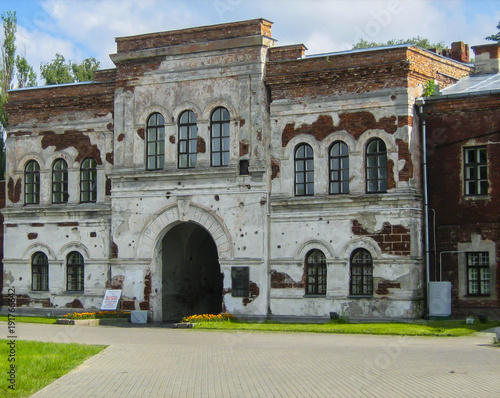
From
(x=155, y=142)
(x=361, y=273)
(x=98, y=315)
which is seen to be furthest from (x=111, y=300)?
(x=361, y=273)

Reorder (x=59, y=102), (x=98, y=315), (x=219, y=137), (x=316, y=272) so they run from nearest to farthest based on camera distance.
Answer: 1. (x=316, y=272)
2. (x=98, y=315)
3. (x=219, y=137)
4. (x=59, y=102)

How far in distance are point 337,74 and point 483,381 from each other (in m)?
15.4

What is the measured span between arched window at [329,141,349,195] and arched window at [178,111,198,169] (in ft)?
16.2

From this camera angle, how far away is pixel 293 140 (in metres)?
28.0

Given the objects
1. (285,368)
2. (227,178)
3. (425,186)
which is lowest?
(285,368)

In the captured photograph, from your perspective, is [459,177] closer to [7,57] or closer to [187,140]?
[187,140]

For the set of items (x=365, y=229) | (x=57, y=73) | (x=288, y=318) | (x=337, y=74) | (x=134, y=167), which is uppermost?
(x=57, y=73)

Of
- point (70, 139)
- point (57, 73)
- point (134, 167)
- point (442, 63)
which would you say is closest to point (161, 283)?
point (134, 167)

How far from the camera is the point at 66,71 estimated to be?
53.3 m

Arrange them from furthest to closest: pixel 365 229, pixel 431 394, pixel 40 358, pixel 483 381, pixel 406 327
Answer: pixel 365 229
pixel 406 327
pixel 40 358
pixel 483 381
pixel 431 394

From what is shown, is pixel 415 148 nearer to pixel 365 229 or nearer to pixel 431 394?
pixel 365 229

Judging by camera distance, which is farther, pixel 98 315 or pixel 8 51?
pixel 8 51

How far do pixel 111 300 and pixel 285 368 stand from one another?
15170mm

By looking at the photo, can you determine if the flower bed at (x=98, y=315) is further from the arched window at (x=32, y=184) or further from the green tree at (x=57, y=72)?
the green tree at (x=57, y=72)
